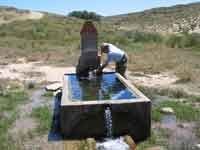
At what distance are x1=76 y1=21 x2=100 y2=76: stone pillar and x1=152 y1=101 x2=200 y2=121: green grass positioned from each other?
1990 millimetres

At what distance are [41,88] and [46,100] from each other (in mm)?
1650

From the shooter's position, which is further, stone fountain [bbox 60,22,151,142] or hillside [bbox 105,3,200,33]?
hillside [bbox 105,3,200,33]

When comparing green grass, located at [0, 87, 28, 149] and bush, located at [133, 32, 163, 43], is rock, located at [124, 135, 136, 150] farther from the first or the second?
Result: bush, located at [133, 32, 163, 43]

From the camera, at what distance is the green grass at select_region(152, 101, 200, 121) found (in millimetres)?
7489

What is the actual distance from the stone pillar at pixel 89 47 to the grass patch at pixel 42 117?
1.60 m

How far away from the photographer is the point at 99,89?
8250 mm

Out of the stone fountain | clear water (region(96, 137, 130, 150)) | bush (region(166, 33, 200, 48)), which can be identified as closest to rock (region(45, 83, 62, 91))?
the stone fountain

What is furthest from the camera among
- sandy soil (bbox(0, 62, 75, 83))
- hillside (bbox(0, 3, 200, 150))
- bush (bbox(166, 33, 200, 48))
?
bush (bbox(166, 33, 200, 48))

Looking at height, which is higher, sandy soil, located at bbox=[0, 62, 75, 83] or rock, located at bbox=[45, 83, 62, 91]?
rock, located at bbox=[45, 83, 62, 91]

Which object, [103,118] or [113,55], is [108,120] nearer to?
[103,118]

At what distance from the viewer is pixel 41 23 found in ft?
118

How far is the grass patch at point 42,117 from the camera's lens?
680 cm

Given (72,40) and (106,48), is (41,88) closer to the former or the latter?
(106,48)

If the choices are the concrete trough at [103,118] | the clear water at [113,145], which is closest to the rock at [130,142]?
the clear water at [113,145]
